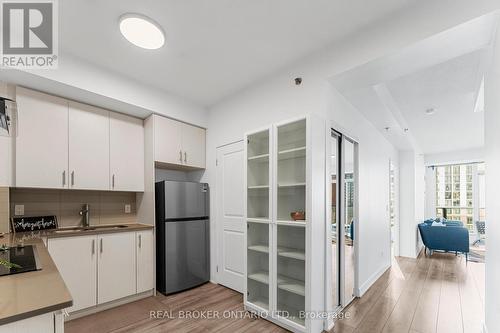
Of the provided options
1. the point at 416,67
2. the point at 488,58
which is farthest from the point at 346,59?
the point at 488,58

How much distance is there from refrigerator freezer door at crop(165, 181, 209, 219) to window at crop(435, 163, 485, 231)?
7377 millimetres

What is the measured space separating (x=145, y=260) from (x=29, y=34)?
8.28ft

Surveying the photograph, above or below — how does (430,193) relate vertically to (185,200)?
below

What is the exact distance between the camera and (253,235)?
281cm

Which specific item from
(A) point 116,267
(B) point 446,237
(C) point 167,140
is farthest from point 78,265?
(B) point 446,237

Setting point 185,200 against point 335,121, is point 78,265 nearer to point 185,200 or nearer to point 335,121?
point 185,200

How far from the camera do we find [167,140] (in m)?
3.30

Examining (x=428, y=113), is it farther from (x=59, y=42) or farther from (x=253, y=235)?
(x=59, y=42)

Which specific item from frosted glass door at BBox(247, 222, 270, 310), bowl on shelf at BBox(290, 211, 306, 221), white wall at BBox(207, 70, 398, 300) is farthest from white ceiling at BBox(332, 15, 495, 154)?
frosted glass door at BBox(247, 222, 270, 310)

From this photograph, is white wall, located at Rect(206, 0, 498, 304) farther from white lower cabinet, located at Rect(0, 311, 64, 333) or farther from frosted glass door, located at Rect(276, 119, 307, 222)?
white lower cabinet, located at Rect(0, 311, 64, 333)

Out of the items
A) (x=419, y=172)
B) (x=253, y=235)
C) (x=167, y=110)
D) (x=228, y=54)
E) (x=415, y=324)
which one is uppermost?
Result: (x=228, y=54)

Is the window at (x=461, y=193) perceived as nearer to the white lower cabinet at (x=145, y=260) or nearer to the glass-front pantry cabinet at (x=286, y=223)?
the glass-front pantry cabinet at (x=286, y=223)

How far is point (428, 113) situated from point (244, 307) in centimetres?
372

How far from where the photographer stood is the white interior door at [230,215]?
3168 mm
